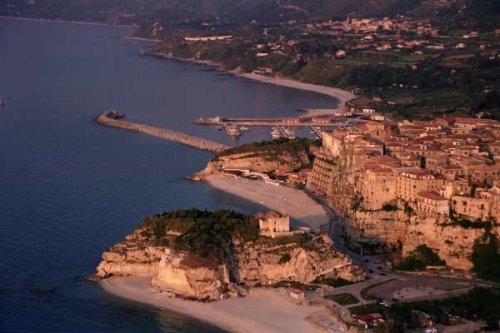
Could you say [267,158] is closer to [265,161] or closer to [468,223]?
[265,161]

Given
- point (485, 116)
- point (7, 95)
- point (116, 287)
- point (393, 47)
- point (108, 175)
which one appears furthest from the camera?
point (393, 47)

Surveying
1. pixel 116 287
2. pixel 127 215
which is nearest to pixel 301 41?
pixel 127 215

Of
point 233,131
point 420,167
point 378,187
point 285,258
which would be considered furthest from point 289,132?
point 285,258

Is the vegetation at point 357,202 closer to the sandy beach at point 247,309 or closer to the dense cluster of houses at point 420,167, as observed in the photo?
the dense cluster of houses at point 420,167

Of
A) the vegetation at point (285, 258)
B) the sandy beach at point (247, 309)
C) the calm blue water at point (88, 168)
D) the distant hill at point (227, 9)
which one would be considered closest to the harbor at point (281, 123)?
the calm blue water at point (88, 168)

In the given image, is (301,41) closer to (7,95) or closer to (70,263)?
(7,95)

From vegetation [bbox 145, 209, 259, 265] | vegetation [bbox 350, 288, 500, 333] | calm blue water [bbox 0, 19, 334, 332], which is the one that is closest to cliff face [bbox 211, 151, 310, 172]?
calm blue water [bbox 0, 19, 334, 332]

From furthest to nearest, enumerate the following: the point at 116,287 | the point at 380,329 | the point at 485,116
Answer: the point at 485,116 → the point at 116,287 → the point at 380,329
